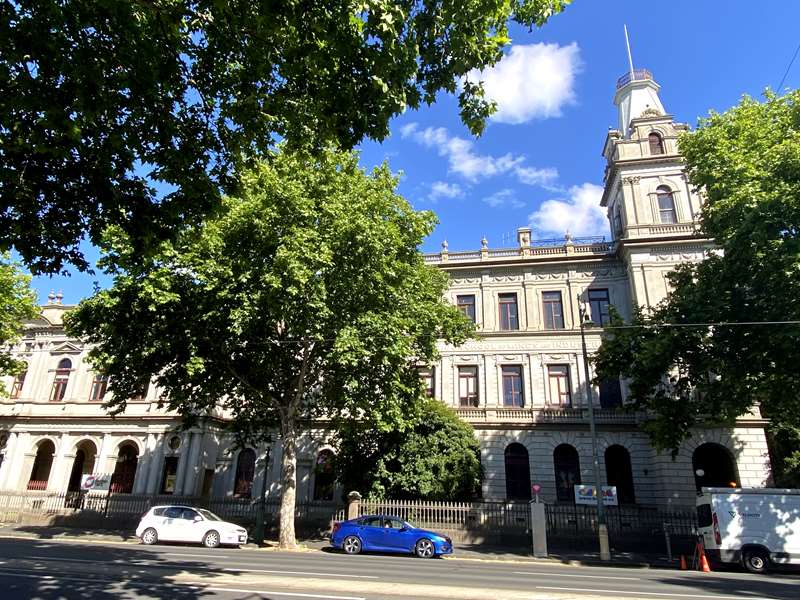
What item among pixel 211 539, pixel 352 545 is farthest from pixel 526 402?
pixel 211 539

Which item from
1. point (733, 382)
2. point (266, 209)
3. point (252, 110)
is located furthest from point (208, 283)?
point (733, 382)

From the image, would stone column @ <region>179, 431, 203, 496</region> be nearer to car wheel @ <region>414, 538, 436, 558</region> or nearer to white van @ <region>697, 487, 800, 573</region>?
car wheel @ <region>414, 538, 436, 558</region>

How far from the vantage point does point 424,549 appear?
18016 millimetres

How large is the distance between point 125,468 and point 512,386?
2518 centimetres

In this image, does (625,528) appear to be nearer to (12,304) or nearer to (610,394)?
(610,394)

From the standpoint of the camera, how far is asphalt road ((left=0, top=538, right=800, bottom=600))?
8992 mm

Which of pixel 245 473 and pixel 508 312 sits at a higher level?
pixel 508 312

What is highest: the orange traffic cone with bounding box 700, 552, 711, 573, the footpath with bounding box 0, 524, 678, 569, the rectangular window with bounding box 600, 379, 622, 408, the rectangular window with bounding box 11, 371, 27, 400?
the rectangular window with bounding box 11, 371, 27, 400

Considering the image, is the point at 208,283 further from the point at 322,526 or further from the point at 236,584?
the point at 322,526

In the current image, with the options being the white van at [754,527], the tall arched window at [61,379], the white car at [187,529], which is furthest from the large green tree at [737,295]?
the tall arched window at [61,379]

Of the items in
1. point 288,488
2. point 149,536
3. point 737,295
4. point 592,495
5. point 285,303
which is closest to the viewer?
point 285,303

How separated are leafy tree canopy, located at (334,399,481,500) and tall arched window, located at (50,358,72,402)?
21809mm

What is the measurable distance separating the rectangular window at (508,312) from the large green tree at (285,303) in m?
9.67

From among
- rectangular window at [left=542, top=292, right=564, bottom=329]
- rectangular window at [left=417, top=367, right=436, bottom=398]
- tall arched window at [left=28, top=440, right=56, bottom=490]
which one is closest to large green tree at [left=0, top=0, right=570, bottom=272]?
rectangular window at [left=417, top=367, right=436, bottom=398]
